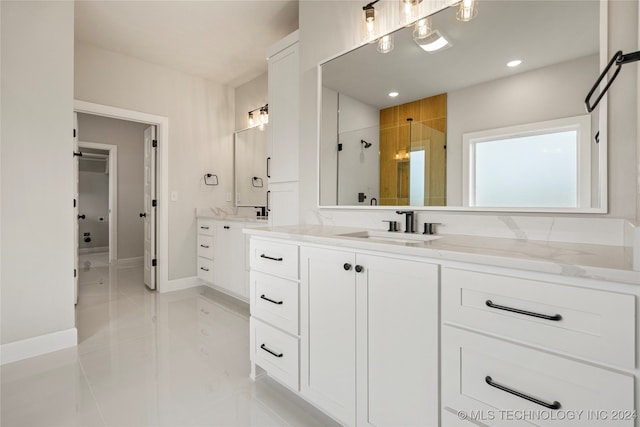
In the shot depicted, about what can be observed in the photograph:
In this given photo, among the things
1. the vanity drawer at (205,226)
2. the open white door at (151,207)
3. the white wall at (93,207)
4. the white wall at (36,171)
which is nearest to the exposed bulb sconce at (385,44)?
the white wall at (36,171)

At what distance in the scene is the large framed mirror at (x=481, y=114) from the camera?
1196 mm

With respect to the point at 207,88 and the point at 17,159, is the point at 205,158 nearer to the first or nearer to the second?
the point at 207,88

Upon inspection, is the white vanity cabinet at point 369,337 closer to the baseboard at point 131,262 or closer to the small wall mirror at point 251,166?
the small wall mirror at point 251,166

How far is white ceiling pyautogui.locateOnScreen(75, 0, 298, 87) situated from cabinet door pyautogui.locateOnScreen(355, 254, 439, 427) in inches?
100

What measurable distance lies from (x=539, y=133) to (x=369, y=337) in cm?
110

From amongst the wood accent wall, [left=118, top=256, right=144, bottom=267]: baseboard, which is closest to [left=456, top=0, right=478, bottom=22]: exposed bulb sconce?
the wood accent wall

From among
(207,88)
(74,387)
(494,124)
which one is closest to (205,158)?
(207,88)

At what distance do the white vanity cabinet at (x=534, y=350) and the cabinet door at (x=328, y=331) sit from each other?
41cm

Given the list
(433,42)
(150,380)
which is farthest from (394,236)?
(150,380)

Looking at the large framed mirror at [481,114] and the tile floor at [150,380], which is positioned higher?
the large framed mirror at [481,114]

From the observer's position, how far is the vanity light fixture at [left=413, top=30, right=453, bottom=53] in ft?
5.27

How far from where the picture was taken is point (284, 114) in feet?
8.51

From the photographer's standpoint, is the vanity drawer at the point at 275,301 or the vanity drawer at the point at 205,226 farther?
the vanity drawer at the point at 205,226

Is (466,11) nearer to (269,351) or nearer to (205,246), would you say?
(269,351)
